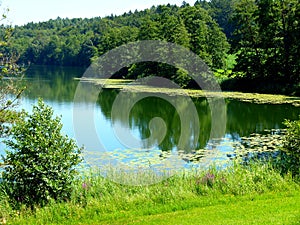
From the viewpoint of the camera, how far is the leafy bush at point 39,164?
8.48 metres

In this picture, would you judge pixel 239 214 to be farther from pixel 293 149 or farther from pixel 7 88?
pixel 7 88

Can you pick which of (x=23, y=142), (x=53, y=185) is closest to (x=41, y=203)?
(x=53, y=185)

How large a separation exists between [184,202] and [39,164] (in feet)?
10.8

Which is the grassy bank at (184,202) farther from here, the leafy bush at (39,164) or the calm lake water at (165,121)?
the calm lake water at (165,121)

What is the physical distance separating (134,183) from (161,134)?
35.6 ft

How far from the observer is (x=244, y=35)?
4000cm

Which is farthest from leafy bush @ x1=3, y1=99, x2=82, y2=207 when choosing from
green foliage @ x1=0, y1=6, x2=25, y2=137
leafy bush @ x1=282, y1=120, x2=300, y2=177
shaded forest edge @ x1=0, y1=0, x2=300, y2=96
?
shaded forest edge @ x1=0, y1=0, x2=300, y2=96

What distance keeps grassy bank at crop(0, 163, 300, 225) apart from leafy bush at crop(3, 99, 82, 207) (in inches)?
12.0

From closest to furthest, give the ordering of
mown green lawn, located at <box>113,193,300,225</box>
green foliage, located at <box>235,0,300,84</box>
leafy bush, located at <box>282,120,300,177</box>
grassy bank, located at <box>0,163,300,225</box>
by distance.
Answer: mown green lawn, located at <box>113,193,300,225</box>, grassy bank, located at <box>0,163,300,225</box>, leafy bush, located at <box>282,120,300,177</box>, green foliage, located at <box>235,0,300,84</box>

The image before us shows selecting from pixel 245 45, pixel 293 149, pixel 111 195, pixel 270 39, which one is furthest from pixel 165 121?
pixel 245 45

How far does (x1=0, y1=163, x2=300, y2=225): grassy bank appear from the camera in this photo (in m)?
7.71

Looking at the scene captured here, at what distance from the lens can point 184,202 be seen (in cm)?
882

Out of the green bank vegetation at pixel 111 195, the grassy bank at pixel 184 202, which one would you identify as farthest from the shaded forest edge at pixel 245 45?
the grassy bank at pixel 184 202

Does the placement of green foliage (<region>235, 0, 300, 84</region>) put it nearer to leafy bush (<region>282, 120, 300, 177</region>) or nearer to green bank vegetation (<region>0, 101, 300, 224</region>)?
leafy bush (<region>282, 120, 300, 177</region>)
